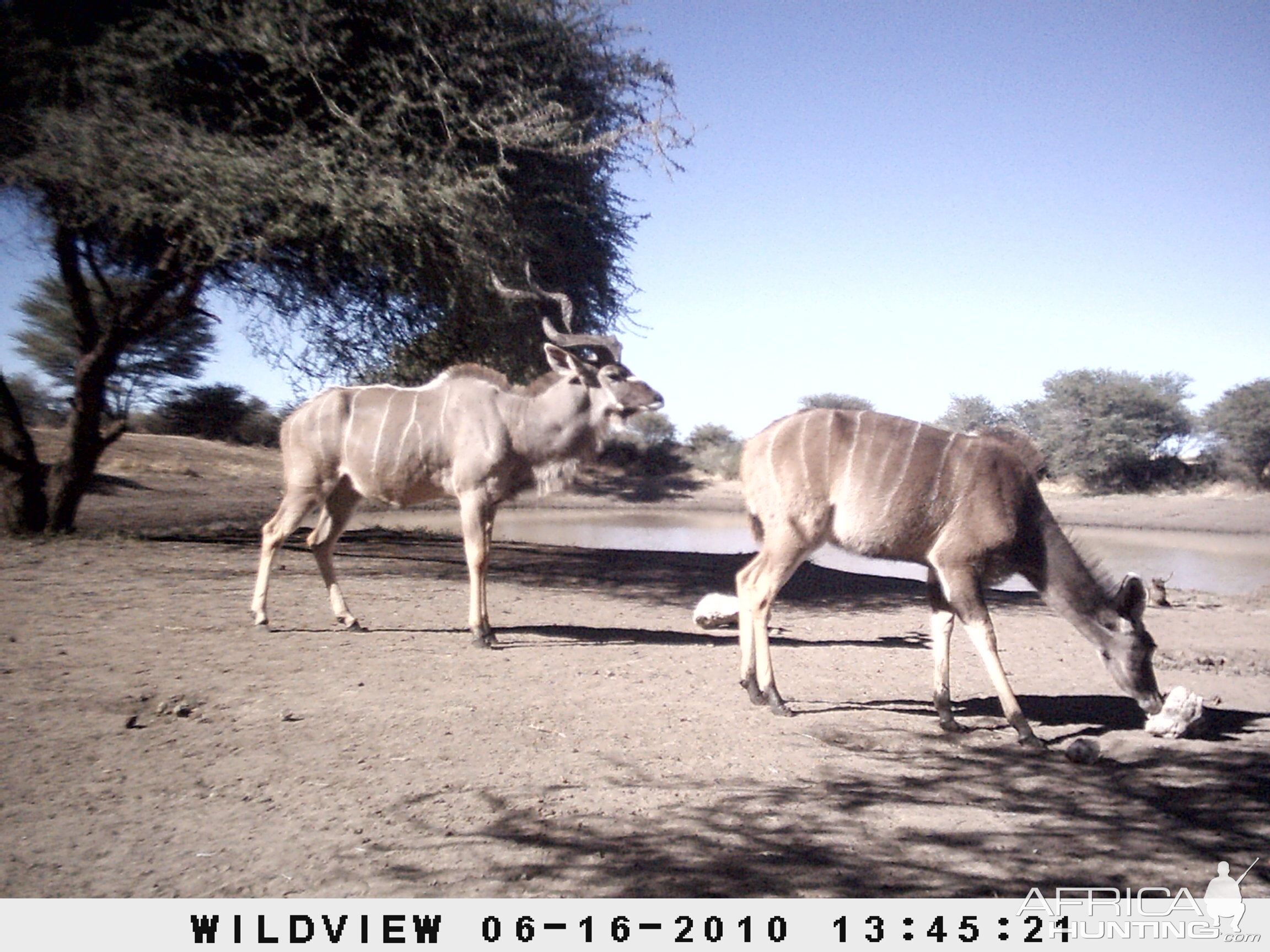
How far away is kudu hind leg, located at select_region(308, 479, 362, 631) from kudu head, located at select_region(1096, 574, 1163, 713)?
17.3 ft

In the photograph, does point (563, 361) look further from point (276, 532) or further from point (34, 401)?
point (34, 401)

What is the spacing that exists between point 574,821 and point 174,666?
10.8 ft

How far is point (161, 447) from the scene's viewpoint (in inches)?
704

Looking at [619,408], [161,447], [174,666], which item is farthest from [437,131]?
[161,447]

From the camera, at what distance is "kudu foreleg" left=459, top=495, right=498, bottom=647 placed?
7.25 meters

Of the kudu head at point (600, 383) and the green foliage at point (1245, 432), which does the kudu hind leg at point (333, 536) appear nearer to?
the kudu head at point (600, 383)

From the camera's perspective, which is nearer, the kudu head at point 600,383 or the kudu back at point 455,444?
the kudu back at point 455,444

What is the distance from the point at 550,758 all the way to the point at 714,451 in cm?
1256

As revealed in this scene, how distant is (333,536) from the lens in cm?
778

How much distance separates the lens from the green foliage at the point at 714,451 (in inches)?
624

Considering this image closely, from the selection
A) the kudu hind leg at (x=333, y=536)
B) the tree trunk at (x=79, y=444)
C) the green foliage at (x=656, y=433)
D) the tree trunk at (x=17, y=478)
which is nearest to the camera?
the kudu hind leg at (x=333, y=536)

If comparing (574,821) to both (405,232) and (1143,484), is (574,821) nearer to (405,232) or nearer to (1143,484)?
(405,232)

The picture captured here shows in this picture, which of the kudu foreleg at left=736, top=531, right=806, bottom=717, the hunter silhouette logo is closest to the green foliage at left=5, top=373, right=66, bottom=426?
the kudu foreleg at left=736, top=531, right=806, bottom=717
